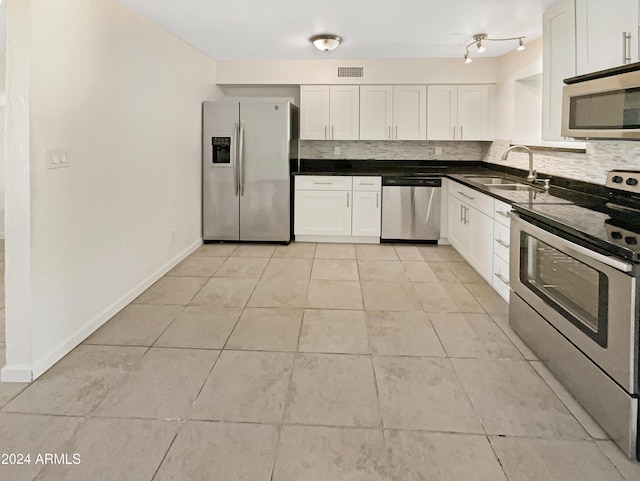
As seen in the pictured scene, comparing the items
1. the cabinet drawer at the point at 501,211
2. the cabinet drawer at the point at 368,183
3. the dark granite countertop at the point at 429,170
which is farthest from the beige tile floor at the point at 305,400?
the cabinet drawer at the point at 368,183

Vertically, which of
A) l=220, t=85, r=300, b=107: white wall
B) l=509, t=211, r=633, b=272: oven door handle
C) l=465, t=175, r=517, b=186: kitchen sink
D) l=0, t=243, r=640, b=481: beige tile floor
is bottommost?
l=0, t=243, r=640, b=481: beige tile floor

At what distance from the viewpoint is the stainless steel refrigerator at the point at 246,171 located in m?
5.32

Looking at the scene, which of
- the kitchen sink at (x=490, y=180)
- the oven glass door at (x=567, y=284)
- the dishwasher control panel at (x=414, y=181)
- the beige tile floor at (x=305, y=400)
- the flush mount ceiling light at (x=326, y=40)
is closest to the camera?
the beige tile floor at (x=305, y=400)

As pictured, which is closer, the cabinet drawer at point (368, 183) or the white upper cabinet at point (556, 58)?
the white upper cabinet at point (556, 58)

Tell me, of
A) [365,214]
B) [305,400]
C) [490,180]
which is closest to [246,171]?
[365,214]

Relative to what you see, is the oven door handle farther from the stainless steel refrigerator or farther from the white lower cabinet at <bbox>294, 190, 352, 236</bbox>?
the stainless steel refrigerator

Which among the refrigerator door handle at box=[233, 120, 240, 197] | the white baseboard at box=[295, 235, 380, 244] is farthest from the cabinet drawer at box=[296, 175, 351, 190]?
the refrigerator door handle at box=[233, 120, 240, 197]

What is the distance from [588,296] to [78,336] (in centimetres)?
280

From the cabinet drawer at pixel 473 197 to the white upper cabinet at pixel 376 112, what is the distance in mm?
1092

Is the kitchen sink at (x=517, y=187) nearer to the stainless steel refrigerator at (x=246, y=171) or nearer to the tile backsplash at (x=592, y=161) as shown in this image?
the tile backsplash at (x=592, y=161)

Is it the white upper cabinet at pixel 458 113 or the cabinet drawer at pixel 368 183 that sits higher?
the white upper cabinet at pixel 458 113

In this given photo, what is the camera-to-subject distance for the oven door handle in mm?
1772

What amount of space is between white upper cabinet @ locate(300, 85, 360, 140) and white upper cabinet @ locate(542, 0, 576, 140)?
2546 mm

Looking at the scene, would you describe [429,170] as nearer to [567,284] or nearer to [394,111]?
[394,111]
